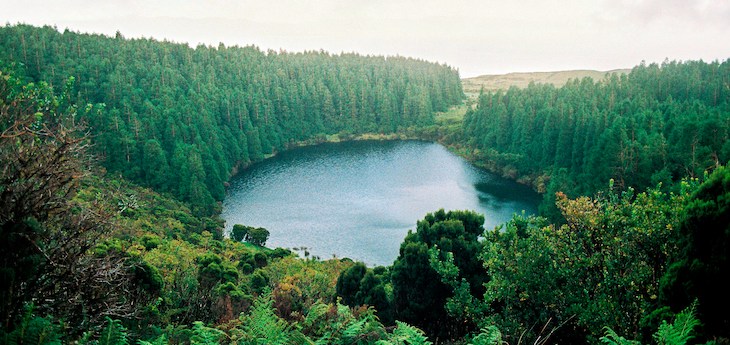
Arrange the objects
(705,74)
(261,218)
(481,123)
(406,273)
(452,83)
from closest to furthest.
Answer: (406,273)
(261,218)
(481,123)
(705,74)
(452,83)

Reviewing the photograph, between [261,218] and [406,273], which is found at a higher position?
[406,273]

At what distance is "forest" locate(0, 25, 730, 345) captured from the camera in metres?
10.2

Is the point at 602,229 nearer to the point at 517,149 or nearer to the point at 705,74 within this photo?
the point at 517,149

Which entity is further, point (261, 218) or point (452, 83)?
point (452, 83)

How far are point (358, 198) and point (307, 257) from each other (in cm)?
2132

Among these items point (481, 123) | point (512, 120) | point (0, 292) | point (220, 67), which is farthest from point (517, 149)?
point (0, 292)

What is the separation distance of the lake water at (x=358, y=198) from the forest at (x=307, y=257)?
389 centimetres

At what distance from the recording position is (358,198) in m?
69.2

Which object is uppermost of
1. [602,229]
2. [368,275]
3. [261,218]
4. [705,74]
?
[705,74]

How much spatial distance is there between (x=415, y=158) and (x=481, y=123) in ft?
54.4

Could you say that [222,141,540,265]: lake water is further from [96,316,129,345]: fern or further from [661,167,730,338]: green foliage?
[96,316,129,345]: fern

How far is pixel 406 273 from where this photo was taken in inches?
1138

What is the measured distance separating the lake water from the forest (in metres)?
3.89

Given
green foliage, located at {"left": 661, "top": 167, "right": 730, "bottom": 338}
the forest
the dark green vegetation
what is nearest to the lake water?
the forest
